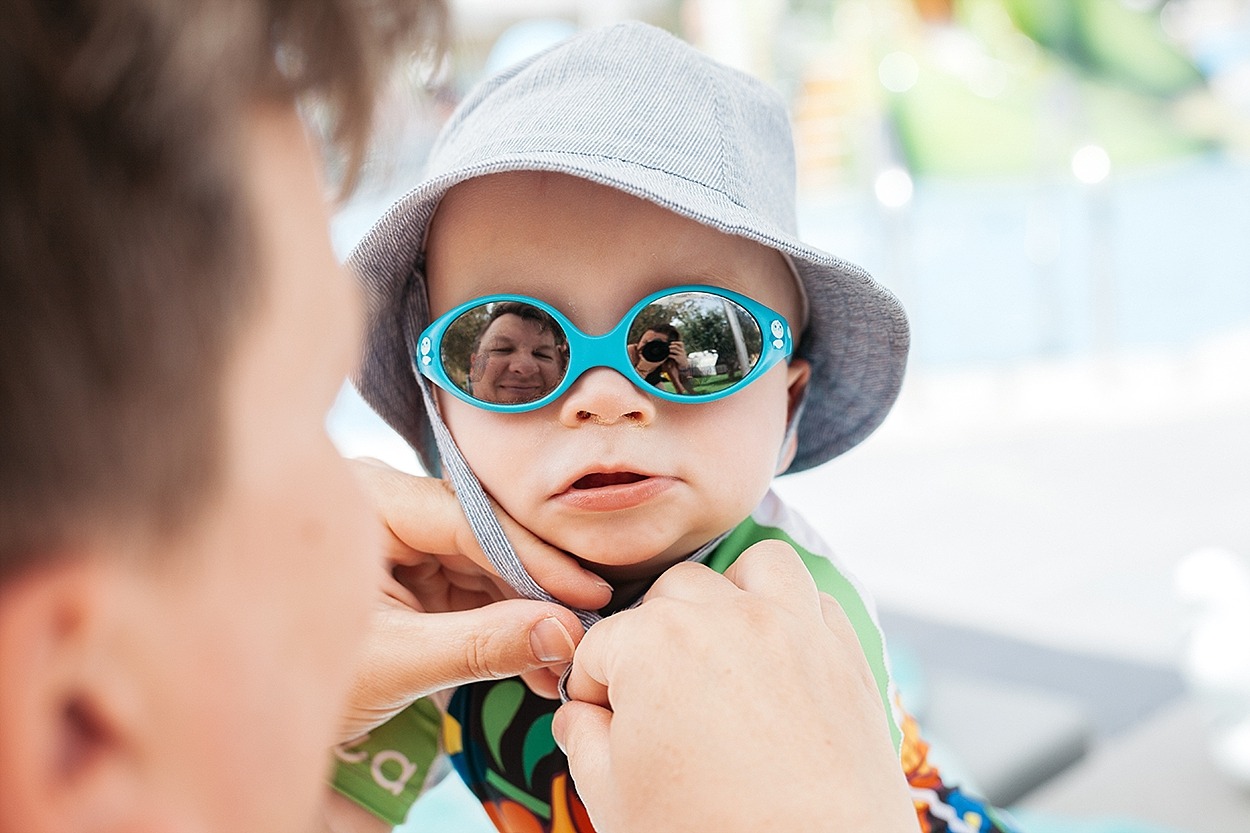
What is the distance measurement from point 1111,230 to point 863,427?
6.90m

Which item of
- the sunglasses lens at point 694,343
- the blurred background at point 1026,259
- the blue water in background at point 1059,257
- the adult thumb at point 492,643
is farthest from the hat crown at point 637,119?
the blue water in background at point 1059,257

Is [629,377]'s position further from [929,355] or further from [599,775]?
[929,355]

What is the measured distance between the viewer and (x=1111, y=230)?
7.42m

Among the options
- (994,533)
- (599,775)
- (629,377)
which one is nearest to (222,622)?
(599,775)

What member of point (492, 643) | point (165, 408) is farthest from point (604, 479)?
point (165, 408)

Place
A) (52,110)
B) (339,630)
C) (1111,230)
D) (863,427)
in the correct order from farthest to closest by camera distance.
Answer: (1111,230) < (863,427) < (339,630) < (52,110)

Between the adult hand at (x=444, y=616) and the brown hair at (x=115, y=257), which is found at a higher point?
the brown hair at (x=115, y=257)

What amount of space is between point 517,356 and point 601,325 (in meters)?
0.08

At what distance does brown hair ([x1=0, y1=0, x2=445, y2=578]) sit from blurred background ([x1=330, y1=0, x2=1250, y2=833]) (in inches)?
156

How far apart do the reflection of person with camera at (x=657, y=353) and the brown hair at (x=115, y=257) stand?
52cm

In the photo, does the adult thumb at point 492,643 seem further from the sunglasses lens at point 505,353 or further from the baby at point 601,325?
the sunglasses lens at point 505,353

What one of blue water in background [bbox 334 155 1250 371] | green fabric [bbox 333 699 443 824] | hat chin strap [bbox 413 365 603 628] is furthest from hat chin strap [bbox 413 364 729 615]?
blue water in background [bbox 334 155 1250 371]

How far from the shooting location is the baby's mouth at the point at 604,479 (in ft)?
3.34

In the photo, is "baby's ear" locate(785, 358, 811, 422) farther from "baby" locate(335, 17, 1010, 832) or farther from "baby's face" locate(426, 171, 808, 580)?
"baby's face" locate(426, 171, 808, 580)
